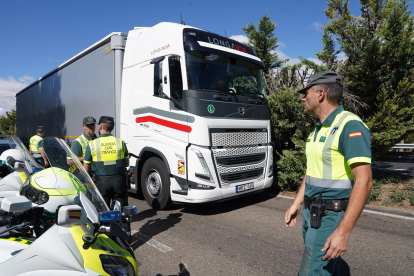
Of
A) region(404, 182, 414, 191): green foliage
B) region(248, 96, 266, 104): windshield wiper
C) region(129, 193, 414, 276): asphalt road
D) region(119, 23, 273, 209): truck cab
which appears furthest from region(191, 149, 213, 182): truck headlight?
region(404, 182, 414, 191): green foliage

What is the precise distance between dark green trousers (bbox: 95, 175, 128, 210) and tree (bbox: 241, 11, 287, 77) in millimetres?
7655

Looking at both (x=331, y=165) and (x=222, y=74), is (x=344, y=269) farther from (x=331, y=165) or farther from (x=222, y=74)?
(x=222, y=74)

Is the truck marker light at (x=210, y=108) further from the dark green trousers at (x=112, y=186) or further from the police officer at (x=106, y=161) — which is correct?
the dark green trousers at (x=112, y=186)

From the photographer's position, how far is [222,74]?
5.72 m

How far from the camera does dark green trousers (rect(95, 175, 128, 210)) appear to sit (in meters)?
3.96

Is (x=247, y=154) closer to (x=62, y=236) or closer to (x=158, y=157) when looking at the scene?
(x=158, y=157)

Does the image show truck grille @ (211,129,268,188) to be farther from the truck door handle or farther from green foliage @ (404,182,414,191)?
green foliage @ (404,182,414,191)

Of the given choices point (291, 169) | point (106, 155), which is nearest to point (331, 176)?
point (106, 155)

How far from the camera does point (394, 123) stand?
6.48 m

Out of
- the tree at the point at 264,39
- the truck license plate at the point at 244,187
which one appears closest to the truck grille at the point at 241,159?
the truck license plate at the point at 244,187

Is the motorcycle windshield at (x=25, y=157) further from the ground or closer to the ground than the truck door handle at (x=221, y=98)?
closer to the ground

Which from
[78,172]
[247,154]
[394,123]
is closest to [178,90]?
[247,154]

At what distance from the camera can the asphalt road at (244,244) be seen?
3381mm

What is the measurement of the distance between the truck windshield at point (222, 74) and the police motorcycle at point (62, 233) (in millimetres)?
A: 3339
